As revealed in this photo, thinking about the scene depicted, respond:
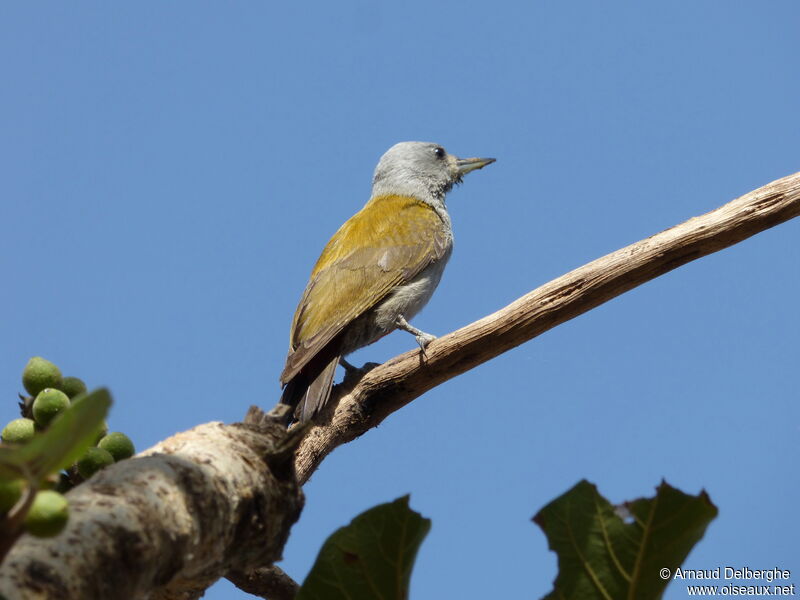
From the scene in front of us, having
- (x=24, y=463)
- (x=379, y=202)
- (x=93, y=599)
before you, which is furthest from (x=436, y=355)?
(x=379, y=202)

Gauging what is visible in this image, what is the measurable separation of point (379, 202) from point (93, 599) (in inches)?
236

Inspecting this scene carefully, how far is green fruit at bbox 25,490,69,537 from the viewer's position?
1210mm

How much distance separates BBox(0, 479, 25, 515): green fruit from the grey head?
609cm

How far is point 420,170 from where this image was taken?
7805 millimetres

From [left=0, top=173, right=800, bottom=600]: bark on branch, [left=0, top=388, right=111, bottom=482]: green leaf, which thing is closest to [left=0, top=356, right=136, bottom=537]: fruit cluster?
[left=0, top=173, right=800, bottom=600]: bark on branch

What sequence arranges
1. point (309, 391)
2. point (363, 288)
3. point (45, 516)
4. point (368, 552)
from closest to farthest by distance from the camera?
point (45, 516) → point (368, 552) → point (309, 391) → point (363, 288)

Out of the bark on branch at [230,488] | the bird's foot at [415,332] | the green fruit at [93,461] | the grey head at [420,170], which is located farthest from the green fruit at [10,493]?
the grey head at [420,170]

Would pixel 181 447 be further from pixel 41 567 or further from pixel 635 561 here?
pixel 635 561

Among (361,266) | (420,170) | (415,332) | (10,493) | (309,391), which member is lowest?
(10,493)

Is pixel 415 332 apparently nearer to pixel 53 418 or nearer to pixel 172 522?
pixel 53 418

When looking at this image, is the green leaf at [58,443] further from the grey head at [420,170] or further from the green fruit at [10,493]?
the grey head at [420,170]

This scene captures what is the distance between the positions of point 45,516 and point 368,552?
111 centimetres

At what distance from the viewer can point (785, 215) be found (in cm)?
369

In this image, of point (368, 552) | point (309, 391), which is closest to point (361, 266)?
point (309, 391)
